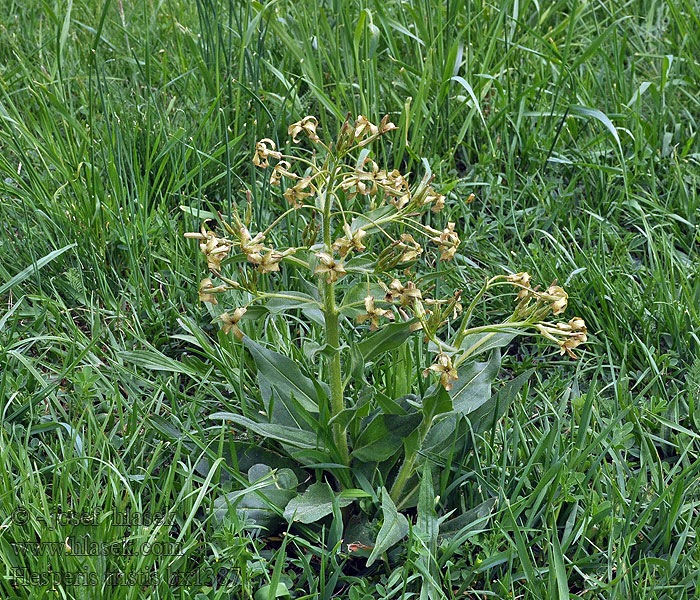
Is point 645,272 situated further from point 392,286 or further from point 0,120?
point 0,120

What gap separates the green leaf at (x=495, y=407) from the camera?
5.62 ft

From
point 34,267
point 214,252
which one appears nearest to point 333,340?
point 214,252

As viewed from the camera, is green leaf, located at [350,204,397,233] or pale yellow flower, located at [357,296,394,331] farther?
green leaf, located at [350,204,397,233]

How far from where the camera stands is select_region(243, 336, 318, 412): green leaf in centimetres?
182

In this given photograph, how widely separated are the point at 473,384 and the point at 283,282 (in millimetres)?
741

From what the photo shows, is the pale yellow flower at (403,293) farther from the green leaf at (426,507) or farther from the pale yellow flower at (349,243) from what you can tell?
the green leaf at (426,507)

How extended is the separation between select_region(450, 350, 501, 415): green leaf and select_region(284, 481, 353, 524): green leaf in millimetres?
315

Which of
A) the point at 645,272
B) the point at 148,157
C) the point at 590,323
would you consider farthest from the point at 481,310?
the point at 148,157

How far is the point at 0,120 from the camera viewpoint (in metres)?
2.68

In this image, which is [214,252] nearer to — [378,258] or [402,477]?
[378,258]

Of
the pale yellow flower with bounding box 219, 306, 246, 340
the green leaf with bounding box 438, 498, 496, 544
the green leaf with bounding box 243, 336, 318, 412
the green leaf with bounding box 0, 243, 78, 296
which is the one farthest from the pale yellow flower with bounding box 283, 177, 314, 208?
the green leaf with bounding box 0, 243, 78, 296

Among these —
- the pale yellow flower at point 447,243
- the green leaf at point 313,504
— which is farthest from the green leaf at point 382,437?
the pale yellow flower at point 447,243

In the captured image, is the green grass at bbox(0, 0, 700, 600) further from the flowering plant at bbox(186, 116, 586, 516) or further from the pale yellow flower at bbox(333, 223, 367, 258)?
the pale yellow flower at bbox(333, 223, 367, 258)

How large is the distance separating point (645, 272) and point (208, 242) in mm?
1467
